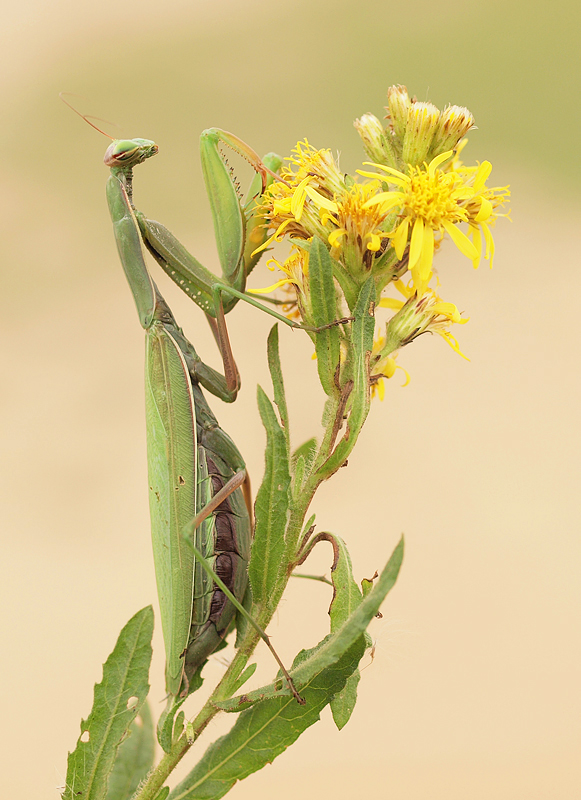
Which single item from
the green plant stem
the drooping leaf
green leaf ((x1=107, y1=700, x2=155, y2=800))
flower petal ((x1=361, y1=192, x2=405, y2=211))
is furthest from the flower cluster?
green leaf ((x1=107, y1=700, x2=155, y2=800))

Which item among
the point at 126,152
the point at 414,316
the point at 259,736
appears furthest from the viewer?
the point at 126,152

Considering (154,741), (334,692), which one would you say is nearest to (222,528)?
(334,692)

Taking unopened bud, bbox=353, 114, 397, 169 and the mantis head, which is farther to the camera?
the mantis head

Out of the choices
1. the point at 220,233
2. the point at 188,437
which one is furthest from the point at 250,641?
the point at 220,233

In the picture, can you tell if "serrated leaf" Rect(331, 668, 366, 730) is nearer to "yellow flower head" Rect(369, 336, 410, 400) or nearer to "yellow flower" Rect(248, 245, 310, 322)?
"yellow flower head" Rect(369, 336, 410, 400)

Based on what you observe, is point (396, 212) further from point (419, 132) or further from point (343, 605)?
point (343, 605)

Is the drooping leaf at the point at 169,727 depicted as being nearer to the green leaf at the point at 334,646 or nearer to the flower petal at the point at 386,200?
the green leaf at the point at 334,646
